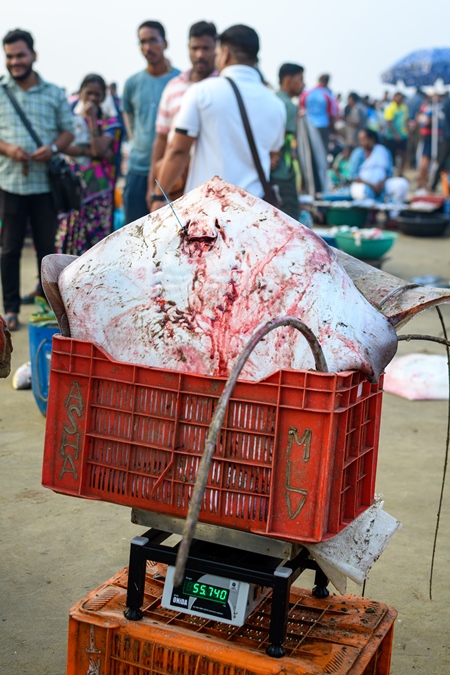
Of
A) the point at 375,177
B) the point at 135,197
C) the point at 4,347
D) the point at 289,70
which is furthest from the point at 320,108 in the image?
the point at 4,347

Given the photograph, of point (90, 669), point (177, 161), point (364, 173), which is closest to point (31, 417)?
point (177, 161)

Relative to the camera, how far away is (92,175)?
6.83 metres

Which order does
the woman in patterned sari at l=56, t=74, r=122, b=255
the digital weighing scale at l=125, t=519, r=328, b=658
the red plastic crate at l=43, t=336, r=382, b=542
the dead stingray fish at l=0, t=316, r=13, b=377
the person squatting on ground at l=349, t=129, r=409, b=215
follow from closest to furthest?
the red plastic crate at l=43, t=336, r=382, b=542 → the digital weighing scale at l=125, t=519, r=328, b=658 → the dead stingray fish at l=0, t=316, r=13, b=377 → the woman in patterned sari at l=56, t=74, r=122, b=255 → the person squatting on ground at l=349, t=129, r=409, b=215

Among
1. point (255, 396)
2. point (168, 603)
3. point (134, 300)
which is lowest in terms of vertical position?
point (168, 603)

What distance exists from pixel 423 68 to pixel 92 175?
15347mm

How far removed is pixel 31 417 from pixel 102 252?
8.15 ft

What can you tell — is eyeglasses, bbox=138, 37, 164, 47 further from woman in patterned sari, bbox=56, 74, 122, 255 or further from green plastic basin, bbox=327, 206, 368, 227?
green plastic basin, bbox=327, 206, 368, 227

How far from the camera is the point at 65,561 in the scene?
2.98 m

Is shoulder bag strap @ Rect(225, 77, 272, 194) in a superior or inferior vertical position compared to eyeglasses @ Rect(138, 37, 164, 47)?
inferior

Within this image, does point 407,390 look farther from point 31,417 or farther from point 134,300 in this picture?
point 134,300

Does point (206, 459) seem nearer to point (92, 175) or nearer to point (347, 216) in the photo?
point (92, 175)

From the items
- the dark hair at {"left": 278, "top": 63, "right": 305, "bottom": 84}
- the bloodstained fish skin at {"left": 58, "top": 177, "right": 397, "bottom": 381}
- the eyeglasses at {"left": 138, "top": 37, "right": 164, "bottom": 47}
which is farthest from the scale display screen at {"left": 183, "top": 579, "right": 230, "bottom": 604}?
the dark hair at {"left": 278, "top": 63, "right": 305, "bottom": 84}

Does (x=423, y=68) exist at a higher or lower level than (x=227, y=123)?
higher

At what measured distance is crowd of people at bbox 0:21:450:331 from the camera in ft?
14.0
